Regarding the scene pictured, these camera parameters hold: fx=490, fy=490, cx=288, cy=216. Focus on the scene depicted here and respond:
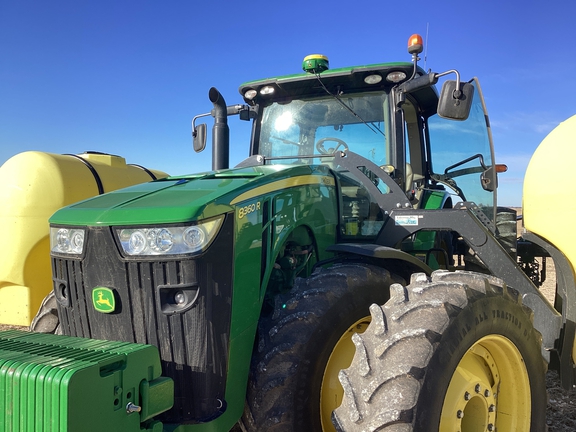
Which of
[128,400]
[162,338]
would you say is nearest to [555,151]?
[162,338]

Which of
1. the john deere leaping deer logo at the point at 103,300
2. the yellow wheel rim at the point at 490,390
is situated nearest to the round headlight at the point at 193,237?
the john deere leaping deer logo at the point at 103,300

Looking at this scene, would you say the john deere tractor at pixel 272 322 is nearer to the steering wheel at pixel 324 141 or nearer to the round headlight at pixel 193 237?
the round headlight at pixel 193 237

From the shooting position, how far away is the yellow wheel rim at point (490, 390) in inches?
91.0

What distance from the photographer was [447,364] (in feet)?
7.04

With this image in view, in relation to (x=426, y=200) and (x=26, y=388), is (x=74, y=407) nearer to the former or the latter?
(x=26, y=388)

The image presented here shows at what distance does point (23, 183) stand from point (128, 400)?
361cm

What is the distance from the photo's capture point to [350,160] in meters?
3.38

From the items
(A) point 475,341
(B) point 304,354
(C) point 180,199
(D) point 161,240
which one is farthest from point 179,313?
(A) point 475,341

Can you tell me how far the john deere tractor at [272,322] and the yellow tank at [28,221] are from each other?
1523 millimetres

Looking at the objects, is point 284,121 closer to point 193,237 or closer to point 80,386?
point 193,237

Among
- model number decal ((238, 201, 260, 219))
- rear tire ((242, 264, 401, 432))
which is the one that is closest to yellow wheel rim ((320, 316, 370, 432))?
rear tire ((242, 264, 401, 432))

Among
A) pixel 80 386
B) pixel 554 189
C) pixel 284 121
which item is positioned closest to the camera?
pixel 80 386

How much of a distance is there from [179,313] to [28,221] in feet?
10.4

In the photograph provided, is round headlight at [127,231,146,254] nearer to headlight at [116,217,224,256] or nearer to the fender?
headlight at [116,217,224,256]
